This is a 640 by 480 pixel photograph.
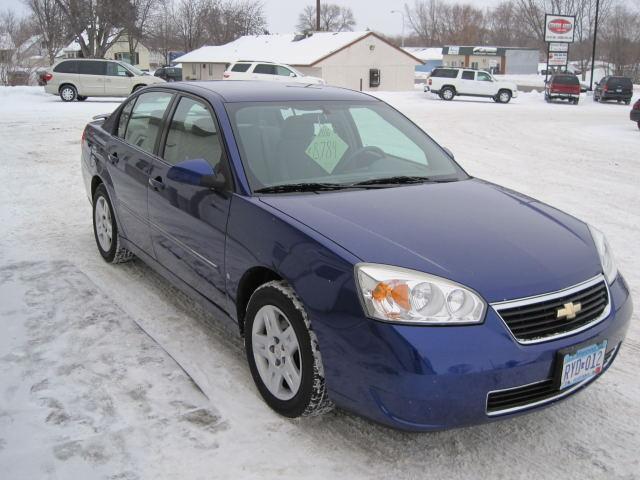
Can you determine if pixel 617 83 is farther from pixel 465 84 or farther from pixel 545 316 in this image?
pixel 545 316

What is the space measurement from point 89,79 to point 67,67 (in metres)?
0.89

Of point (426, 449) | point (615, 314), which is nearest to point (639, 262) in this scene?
point (615, 314)

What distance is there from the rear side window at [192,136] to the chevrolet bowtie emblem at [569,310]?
200cm

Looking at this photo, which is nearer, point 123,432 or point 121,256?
point 123,432

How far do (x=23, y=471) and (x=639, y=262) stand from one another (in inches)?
197

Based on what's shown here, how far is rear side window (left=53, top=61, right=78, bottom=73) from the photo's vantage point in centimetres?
2480

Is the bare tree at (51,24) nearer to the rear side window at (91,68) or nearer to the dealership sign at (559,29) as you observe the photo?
the rear side window at (91,68)

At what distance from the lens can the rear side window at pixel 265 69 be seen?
32.7 meters

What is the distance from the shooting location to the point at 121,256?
5.40 m

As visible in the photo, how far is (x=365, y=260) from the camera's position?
2.76 meters

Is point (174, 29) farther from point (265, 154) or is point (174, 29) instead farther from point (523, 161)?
point (265, 154)

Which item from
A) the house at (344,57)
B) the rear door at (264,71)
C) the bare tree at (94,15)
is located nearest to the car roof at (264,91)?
the rear door at (264,71)

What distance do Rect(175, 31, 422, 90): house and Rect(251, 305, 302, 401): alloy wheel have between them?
45.4 m

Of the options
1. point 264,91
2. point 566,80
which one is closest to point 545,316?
point 264,91
